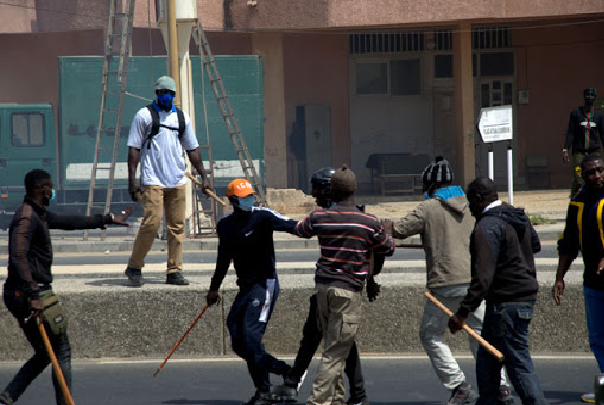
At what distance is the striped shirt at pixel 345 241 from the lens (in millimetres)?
5812

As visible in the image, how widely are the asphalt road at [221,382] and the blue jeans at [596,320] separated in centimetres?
49

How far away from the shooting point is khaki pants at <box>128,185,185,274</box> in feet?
26.9

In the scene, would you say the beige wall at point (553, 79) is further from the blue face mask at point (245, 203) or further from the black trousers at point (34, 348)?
the black trousers at point (34, 348)

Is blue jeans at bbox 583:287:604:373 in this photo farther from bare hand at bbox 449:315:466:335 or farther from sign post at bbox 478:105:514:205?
sign post at bbox 478:105:514:205

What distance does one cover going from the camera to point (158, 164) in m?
8.26

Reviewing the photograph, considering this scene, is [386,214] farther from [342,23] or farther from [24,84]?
[24,84]

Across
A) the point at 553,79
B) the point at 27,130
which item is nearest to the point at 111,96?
the point at 27,130

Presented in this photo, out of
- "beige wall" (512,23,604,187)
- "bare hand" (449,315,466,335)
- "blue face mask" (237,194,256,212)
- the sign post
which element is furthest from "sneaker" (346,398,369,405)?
"beige wall" (512,23,604,187)

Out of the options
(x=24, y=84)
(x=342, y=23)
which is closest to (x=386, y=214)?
(x=342, y=23)

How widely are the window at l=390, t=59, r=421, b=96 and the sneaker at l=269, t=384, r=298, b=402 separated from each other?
2104 cm

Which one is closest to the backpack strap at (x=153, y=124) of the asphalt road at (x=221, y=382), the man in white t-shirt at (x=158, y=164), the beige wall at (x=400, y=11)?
the man in white t-shirt at (x=158, y=164)

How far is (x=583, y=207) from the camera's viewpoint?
6121 mm

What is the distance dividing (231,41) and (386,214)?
25.3ft

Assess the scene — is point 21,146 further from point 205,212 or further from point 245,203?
point 245,203
